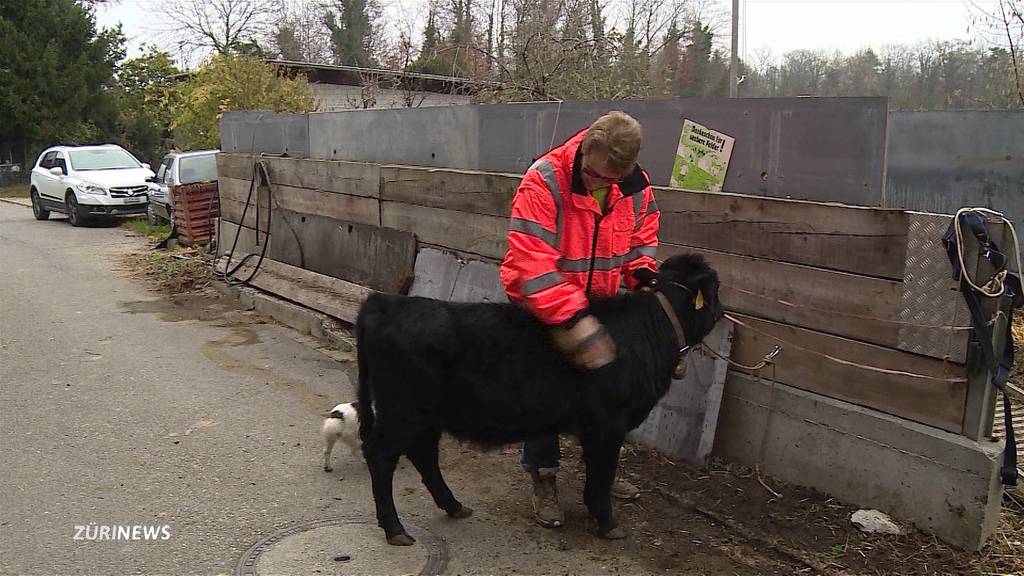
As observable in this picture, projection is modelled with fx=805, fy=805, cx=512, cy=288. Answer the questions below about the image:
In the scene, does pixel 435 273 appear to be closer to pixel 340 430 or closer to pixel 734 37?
pixel 340 430

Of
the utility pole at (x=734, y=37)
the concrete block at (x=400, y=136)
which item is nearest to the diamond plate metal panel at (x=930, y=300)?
the concrete block at (x=400, y=136)

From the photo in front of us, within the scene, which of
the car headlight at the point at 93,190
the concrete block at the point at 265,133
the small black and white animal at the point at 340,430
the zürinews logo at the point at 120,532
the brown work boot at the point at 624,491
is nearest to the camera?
the zürinews logo at the point at 120,532

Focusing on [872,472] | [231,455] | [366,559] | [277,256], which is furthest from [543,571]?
[277,256]

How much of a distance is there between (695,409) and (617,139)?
2214 mm

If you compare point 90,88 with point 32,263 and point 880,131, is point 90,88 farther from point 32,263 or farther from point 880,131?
point 880,131

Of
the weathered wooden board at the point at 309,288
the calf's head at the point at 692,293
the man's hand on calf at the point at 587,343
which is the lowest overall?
the weathered wooden board at the point at 309,288

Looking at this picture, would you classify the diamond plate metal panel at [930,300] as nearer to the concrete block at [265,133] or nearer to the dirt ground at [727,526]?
the dirt ground at [727,526]

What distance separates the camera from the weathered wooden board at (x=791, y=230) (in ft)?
13.8

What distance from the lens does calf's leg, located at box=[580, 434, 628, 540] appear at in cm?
414

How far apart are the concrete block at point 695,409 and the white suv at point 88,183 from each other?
1843 centimetres

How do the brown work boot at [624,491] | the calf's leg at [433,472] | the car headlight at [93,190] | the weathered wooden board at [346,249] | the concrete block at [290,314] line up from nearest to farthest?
the calf's leg at [433,472]
the brown work boot at [624,491]
the weathered wooden board at [346,249]
the concrete block at [290,314]
the car headlight at [93,190]

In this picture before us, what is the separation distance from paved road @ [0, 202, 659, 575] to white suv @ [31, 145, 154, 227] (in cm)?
1144

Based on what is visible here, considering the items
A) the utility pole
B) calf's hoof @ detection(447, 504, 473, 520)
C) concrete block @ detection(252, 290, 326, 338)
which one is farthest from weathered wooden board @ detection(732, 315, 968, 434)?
the utility pole

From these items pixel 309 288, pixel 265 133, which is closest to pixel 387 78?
pixel 265 133
